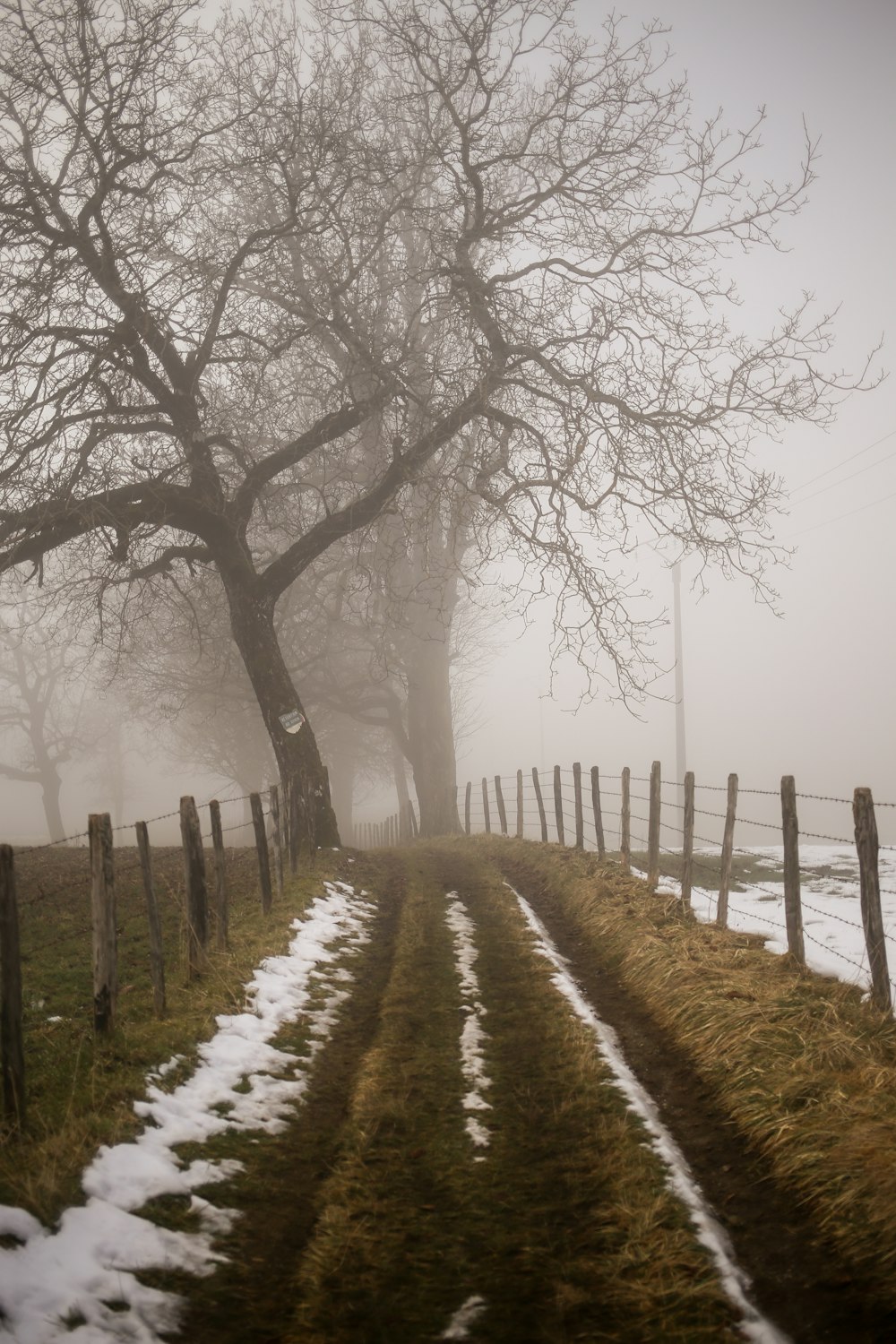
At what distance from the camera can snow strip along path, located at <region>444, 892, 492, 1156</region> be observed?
529cm

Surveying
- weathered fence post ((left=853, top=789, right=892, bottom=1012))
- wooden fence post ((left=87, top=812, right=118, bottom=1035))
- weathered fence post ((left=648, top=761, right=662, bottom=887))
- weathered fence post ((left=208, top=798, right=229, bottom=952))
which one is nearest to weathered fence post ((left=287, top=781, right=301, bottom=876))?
weathered fence post ((left=208, top=798, right=229, bottom=952))

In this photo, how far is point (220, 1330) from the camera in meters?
3.43

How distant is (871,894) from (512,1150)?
3442 mm

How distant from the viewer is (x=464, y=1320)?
3.48 meters

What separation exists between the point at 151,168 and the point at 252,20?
12.8ft

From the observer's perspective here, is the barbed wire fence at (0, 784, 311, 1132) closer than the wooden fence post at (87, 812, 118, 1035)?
Yes

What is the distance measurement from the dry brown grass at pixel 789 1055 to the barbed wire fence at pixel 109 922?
156 inches

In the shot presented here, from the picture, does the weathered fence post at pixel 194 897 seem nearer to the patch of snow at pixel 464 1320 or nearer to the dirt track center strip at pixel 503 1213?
the dirt track center strip at pixel 503 1213

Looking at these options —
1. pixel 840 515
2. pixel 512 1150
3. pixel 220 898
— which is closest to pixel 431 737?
pixel 220 898

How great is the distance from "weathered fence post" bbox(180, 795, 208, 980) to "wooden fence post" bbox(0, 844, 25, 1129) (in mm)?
2794

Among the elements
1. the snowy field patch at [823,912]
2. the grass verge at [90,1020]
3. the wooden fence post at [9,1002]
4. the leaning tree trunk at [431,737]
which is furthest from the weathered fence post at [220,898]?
the leaning tree trunk at [431,737]

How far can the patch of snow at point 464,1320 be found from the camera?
11.1 ft

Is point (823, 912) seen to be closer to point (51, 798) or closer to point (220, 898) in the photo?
point (220, 898)

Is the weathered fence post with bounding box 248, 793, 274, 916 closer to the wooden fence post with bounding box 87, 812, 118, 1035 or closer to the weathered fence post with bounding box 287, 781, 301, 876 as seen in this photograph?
the weathered fence post with bounding box 287, 781, 301, 876
